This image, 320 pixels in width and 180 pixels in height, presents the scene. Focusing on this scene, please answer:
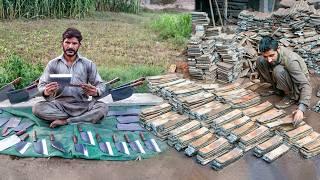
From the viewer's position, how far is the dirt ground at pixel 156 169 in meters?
5.16

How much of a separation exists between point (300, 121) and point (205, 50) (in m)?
2.53

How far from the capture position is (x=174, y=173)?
17.3ft

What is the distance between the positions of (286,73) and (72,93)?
307 centimetres

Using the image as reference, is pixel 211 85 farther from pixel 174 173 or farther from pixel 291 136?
pixel 174 173

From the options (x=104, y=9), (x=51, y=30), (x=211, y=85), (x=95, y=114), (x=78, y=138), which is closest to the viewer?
(x=78, y=138)

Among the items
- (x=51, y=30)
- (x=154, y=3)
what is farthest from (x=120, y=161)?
(x=154, y=3)

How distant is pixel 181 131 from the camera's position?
5.90m

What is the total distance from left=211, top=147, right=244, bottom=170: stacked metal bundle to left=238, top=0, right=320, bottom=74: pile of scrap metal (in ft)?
12.2

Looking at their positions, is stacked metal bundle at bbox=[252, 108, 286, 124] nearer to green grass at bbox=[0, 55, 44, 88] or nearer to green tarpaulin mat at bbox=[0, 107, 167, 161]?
green tarpaulin mat at bbox=[0, 107, 167, 161]

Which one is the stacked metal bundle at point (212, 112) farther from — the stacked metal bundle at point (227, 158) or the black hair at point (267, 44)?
the black hair at point (267, 44)

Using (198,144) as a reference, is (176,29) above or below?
above

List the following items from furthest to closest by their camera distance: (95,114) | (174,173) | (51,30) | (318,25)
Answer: (51,30), (318,25), (95,114), (174,173)

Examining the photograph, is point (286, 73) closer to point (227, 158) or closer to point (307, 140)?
point (307, 140)

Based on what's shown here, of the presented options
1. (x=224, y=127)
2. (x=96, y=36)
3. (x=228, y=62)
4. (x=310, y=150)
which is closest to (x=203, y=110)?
(x=224, y=127)
